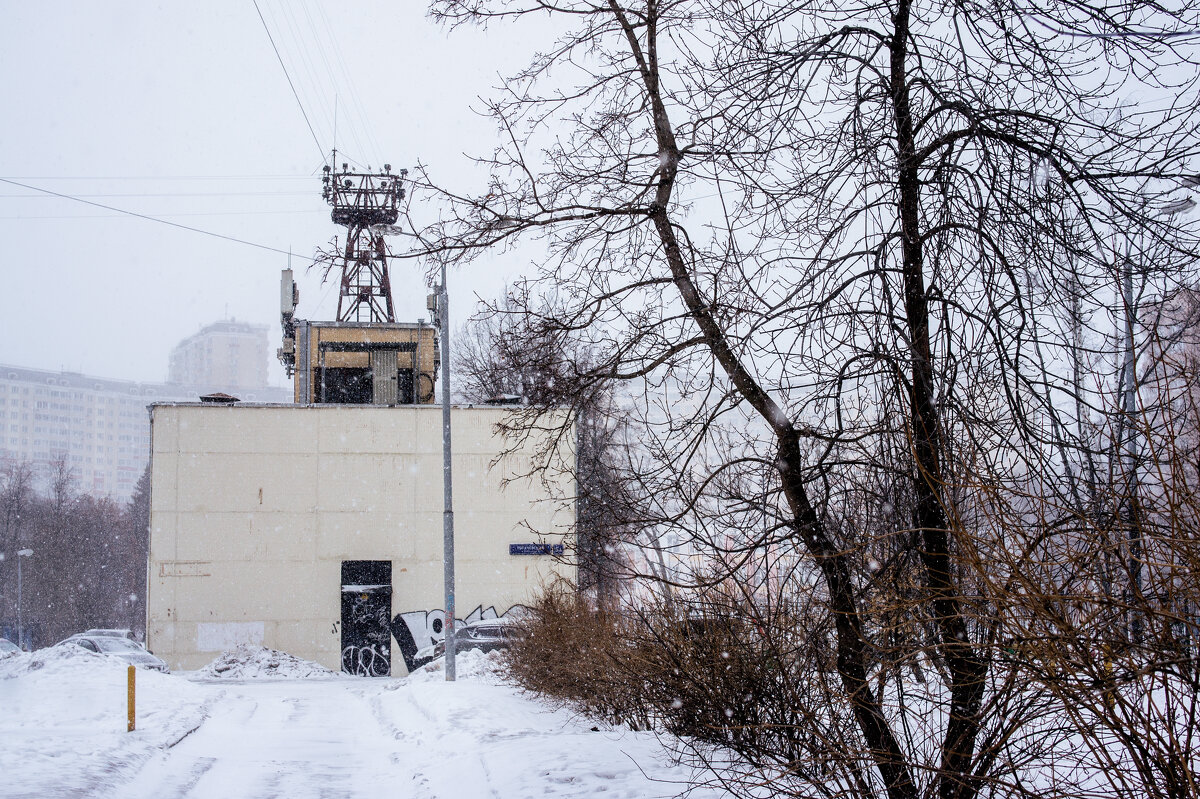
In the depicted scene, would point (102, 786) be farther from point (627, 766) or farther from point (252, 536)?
point (252, 536)

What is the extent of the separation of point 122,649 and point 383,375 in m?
12.0

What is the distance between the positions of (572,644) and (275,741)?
438 cm

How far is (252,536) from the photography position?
29.2 m

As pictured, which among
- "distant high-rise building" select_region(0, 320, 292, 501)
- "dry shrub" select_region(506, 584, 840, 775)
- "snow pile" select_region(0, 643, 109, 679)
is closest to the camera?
"dry shrub" select_region(506, 584, 840, 775)

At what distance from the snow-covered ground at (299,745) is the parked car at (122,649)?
18.9 feet

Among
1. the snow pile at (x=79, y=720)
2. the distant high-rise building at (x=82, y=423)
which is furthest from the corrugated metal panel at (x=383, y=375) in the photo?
the distant high-rise building at (x=82, y=423)

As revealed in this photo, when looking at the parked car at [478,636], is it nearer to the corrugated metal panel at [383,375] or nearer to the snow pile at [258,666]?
the snow pile at [258,666]

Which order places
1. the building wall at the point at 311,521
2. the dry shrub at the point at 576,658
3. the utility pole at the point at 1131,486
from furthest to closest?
the building wall at the point at 311,521 → the dry shrub at the point at 576,658 → the utility pole at the point at 1131,486

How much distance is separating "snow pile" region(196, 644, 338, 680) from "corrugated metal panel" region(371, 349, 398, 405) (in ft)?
30.3

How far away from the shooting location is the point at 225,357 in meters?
188

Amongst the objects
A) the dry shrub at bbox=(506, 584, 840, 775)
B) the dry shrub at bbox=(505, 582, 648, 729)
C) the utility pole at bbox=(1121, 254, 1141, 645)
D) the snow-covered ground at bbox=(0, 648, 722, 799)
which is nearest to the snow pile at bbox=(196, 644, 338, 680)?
the snow-covered ground at bbox=(0, 648, 722, 799)

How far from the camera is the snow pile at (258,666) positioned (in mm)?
27109

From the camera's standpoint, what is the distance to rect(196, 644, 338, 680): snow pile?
27.1 m

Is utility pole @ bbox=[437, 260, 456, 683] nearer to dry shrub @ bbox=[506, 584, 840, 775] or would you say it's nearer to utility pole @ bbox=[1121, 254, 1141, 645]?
dry shrub @ bbox=[506, 584, 840, 775]
